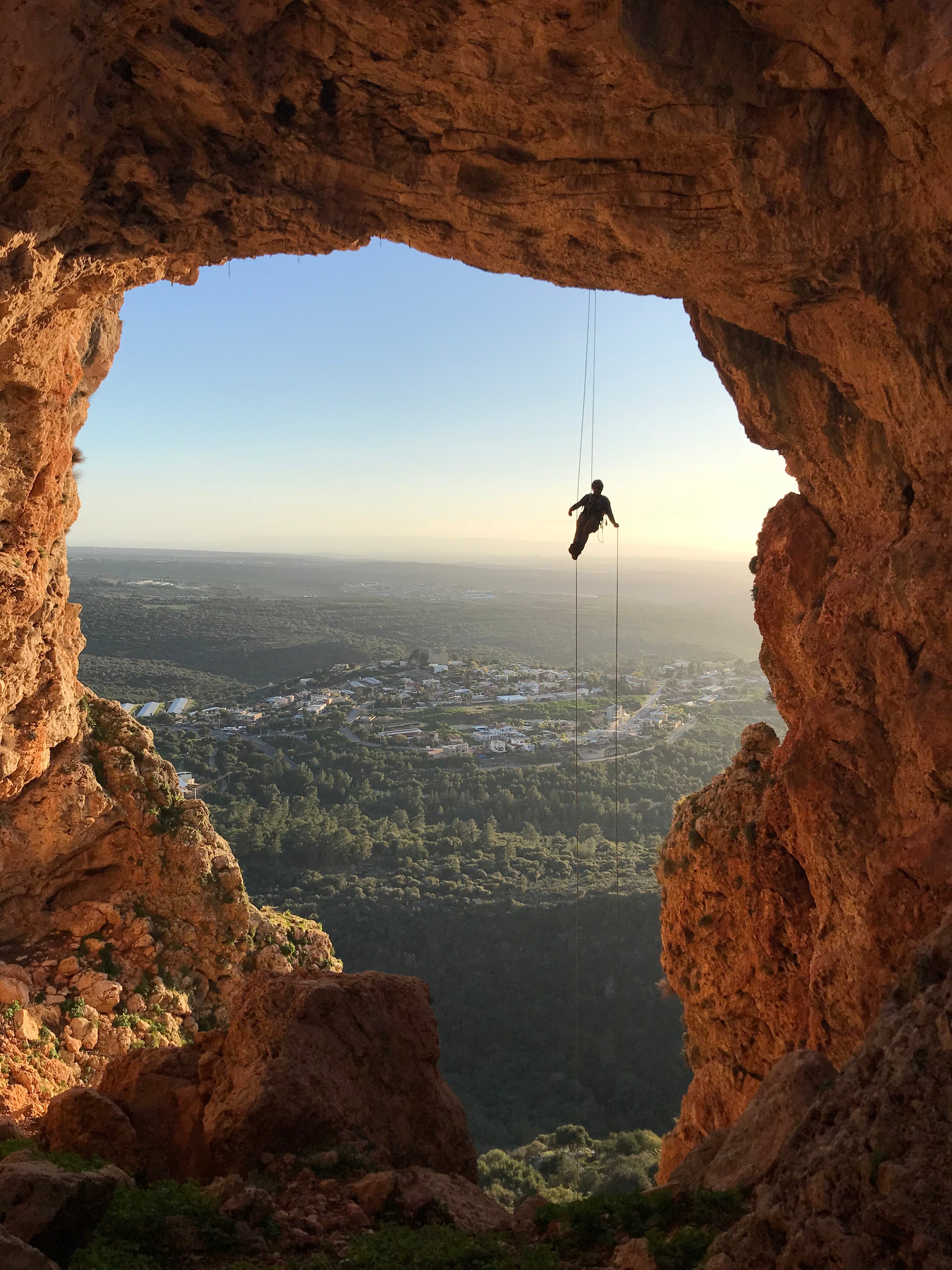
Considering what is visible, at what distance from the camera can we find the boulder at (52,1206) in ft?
19.1

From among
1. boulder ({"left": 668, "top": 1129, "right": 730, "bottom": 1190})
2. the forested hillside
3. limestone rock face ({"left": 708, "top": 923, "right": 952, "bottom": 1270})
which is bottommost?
the forested hillside

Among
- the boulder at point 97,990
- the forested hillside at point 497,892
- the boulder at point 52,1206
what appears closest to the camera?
the boulder at point 52,1206

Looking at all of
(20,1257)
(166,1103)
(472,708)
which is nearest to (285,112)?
(20,1257)

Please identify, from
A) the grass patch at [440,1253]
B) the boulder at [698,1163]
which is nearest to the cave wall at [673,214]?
the boulder at [698,1163]

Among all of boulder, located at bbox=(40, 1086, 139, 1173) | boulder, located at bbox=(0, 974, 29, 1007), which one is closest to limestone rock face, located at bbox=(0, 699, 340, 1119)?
boulder, located at bbox=(0, 974, 29, 1007)

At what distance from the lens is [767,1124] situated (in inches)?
285

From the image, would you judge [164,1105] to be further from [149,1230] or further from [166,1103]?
[149,1230]

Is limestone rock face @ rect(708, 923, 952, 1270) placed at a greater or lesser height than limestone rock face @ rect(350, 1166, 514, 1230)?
greater

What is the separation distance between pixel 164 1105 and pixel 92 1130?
84cm

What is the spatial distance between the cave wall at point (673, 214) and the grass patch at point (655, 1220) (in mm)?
3370

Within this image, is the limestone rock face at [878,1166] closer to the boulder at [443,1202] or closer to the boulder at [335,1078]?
the boulder at [443,1202]

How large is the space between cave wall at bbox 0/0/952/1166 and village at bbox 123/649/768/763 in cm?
3272

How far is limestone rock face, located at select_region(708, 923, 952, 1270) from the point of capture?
4.64 m

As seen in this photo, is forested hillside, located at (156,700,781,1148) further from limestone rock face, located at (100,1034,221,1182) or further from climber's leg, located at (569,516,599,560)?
climber's leg, located at (569,516,599,560)
